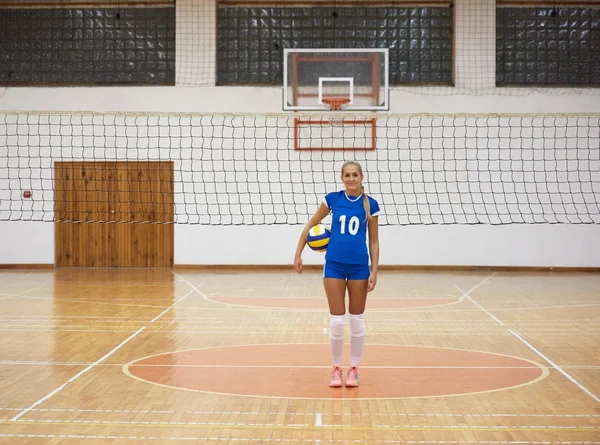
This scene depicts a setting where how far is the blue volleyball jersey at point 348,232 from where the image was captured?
614cm

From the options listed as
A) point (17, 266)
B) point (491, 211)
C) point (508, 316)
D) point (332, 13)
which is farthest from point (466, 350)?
point (17, 266)

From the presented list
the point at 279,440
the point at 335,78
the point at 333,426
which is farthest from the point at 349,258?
the point at 335,78

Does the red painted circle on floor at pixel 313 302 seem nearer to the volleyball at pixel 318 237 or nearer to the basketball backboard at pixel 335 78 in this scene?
the basketball backboard at pixel 335 78

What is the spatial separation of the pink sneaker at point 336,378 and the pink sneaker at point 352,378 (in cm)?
6

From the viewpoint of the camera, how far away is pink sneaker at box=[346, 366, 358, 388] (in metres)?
6.30

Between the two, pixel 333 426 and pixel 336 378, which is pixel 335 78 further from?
pixel 333 426

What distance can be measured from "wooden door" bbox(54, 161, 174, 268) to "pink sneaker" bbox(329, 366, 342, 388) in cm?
1129

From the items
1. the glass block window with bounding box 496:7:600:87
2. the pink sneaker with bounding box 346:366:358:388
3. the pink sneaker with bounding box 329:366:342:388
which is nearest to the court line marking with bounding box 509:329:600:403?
the pink sneaker with bounding box 346:366:358:388

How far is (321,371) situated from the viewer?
692 cm

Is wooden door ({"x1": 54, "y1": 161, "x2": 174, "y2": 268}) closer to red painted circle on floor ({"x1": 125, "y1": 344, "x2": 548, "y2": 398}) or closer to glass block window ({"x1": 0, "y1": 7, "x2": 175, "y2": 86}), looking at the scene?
glass block window ({"x1": 0, "y1": 7, "x2": 175, "y2": 86})

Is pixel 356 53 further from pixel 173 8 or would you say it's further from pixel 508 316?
pixel 508 316

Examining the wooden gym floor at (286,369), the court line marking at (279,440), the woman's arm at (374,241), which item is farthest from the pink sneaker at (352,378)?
the court line marking at (279,440)

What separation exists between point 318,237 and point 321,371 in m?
1.16

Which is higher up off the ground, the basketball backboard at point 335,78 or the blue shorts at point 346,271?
the basketball backboard at point 335,78
